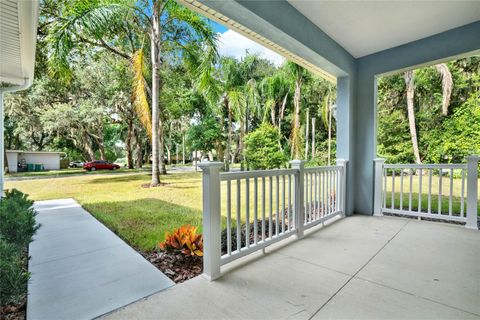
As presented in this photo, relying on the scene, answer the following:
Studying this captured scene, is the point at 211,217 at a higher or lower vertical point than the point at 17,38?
lower

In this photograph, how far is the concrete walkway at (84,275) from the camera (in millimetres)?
1853

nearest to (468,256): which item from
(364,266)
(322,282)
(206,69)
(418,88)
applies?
(364,266)

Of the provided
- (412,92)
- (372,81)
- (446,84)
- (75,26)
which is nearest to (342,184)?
(372,81)

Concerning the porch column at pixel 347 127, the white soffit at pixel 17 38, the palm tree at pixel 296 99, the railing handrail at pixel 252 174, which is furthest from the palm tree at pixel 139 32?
the railing handrail at pixel 252 174

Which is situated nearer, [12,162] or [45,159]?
[12,162]

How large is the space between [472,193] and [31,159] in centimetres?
2453

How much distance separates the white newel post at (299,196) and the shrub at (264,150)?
260 inches

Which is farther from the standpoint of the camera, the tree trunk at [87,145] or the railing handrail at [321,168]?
the tree trunk at [87,145]

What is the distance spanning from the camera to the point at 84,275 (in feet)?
7.71

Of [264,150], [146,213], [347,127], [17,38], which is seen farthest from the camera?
[264,150]

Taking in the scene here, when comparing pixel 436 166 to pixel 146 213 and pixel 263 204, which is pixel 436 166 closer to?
pixel 263 204

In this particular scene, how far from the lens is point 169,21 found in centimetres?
809

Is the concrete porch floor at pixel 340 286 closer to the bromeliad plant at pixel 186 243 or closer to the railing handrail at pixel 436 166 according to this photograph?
the bromeliad plant at pixel 186 243

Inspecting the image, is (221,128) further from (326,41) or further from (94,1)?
(326,41)
